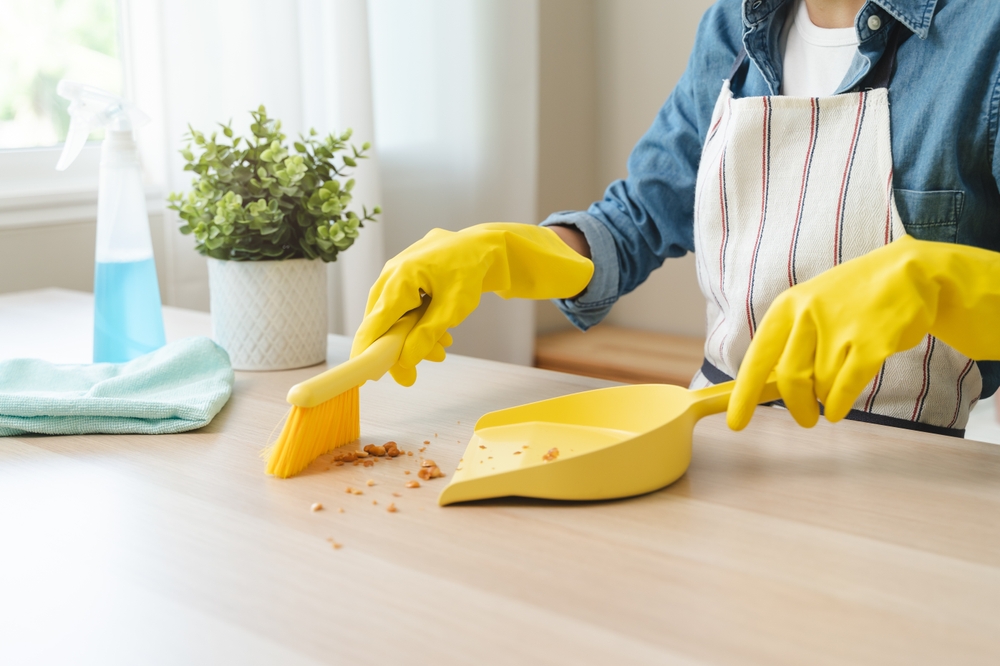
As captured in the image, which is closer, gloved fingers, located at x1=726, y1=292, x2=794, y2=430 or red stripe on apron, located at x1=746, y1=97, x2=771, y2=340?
gloved fingers, located at x1=726, y1=292, x2=794, y2=430

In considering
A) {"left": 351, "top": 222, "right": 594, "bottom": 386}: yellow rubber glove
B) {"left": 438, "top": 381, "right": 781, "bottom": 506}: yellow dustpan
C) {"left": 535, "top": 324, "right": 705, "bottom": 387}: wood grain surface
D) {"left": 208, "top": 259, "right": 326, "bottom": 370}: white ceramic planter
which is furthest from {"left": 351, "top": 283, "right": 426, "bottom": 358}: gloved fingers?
{"left": 535, "top": 324, "right": 705, "bottom": 387}: wood grain surface

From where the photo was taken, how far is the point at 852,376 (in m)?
0.57

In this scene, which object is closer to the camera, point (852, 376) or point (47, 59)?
point (852, 376)

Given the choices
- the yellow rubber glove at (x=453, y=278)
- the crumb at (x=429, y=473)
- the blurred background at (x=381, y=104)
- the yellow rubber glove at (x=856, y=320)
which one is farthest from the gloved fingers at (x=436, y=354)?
the blurred background at (x=381, y=104)

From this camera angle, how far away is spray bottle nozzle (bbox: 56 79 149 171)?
0.88 meters

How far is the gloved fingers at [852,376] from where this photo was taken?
1.87 feet

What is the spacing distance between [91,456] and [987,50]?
2.72ft

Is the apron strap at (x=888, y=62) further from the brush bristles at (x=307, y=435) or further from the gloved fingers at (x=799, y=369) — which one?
the brush bristles at (x=307, y=435)

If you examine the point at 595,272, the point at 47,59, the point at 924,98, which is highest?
the point at 47,59

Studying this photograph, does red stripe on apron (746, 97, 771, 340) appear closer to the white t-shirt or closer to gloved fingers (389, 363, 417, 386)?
the white t-shirt

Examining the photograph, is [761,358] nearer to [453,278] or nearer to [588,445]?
[588,445]

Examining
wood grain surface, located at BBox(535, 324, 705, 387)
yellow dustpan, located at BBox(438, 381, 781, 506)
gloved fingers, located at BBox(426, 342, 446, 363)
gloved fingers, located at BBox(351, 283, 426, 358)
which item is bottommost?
wood grain surface, located at BBox(535, 324, 705, 387)

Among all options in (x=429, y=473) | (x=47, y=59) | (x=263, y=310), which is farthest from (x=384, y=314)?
(x=47, y=59)

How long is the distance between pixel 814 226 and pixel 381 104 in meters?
1.12
